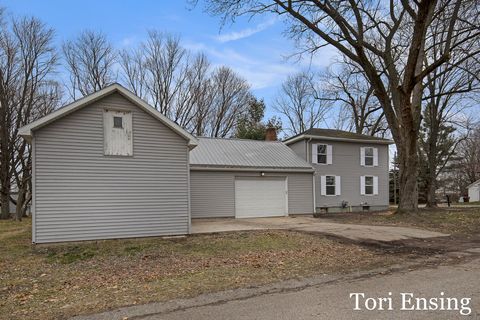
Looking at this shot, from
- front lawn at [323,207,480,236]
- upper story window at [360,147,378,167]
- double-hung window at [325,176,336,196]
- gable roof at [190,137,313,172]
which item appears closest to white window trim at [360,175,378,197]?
upper story window at [360,147,378,167]

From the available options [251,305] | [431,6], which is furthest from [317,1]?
[251,305]

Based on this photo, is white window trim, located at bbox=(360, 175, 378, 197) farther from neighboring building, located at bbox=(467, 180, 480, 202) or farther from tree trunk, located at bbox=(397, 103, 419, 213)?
neighboring building, located at bbox=(467, 180, 480, 202)

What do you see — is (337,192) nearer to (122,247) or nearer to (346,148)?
(346,148)

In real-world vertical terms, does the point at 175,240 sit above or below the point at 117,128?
below

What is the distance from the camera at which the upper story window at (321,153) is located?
23.4 meters

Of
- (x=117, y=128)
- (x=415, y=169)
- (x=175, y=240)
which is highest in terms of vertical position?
(x=117, y=128)

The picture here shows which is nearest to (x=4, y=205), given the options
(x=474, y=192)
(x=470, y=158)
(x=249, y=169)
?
(x=249, y=169)

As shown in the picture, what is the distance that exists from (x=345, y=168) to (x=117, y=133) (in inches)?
644

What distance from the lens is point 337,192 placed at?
938 inches

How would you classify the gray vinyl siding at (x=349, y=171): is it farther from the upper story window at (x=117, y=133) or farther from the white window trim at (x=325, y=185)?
the upper story window at (x=117, y=133)

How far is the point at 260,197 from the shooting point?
764 inches

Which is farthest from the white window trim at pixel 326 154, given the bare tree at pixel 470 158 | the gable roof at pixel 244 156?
the bare tree at pixel 470 158

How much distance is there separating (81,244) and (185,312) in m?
7.08

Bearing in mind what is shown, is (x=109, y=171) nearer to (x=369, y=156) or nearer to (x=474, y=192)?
(x=369, y=156)
